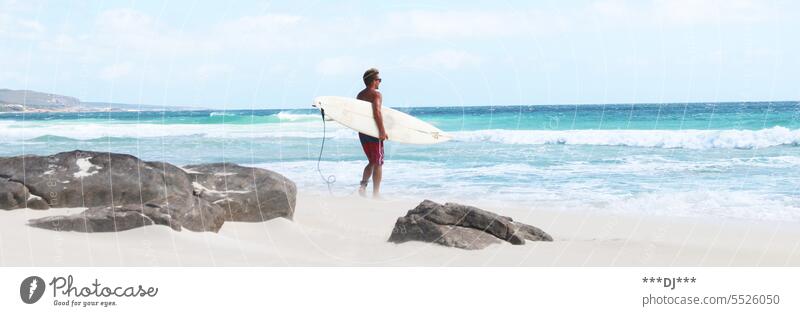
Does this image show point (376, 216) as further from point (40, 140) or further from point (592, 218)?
point (40, 140)

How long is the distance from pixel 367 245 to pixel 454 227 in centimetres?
69

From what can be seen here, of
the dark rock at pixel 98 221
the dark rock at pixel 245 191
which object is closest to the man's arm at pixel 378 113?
the dark rock at pixel 245 191

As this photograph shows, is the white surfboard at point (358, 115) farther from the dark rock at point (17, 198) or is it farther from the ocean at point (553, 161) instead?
the dark rock at point (17, 198)

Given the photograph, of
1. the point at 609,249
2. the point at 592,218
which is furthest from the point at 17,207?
the point at 592,218

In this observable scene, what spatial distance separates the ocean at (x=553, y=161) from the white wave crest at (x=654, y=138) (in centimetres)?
6

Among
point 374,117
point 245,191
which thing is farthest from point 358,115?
point 245,191

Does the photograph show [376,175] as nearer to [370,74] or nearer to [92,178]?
[370,74]

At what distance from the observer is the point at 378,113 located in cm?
819

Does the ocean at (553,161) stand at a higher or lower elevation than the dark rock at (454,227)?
lower

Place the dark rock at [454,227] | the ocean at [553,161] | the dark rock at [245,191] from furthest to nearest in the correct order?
the ocean at [553,161] → the dark rock at [245,191] → the dark rock at [454,227]

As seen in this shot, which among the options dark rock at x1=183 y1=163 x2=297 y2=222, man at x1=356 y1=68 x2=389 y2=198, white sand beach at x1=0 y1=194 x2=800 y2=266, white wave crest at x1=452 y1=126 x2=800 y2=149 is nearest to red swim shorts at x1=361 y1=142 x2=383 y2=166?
man at x1=356 y1=68 x2=389 y2=198

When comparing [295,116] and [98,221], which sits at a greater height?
[98,221]

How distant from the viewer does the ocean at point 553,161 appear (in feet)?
29.9

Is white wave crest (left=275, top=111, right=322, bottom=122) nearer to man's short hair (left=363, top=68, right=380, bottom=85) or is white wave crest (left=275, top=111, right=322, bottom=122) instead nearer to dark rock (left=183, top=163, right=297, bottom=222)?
man's short hair (left=363, top=68, right=380, bottom=85)
